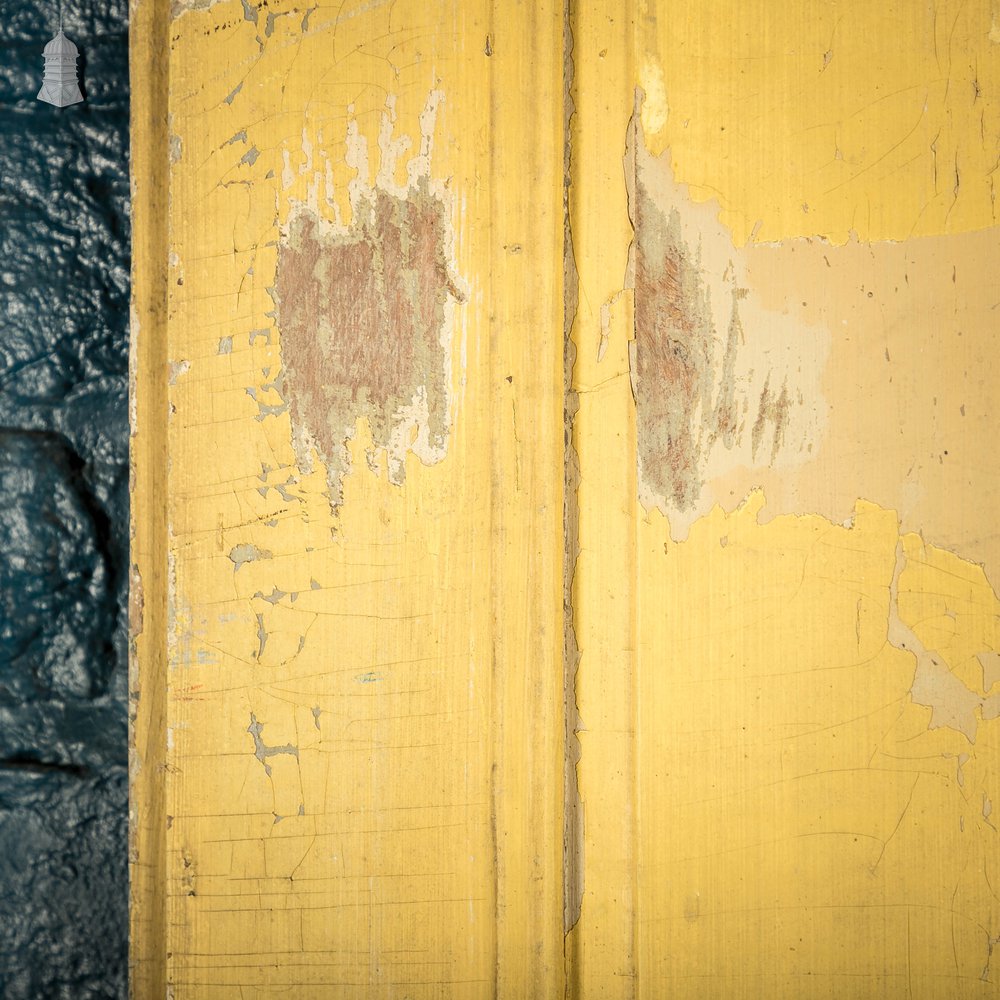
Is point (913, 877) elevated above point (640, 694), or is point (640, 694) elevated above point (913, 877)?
point (640, 694)

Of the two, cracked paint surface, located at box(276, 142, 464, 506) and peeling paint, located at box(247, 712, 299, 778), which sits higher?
cracked paint surface, located at box(276, 142, 464, 506)

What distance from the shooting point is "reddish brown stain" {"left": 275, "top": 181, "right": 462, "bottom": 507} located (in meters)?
0.62

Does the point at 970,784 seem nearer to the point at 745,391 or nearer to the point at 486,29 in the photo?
the point at 745,391

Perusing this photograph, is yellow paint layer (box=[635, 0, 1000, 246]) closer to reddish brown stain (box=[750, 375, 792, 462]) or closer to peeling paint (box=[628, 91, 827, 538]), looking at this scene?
peeling paint (box=[628, 91, 827, 538])

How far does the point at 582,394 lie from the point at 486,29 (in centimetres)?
34

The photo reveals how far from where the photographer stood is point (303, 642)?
2.03ft

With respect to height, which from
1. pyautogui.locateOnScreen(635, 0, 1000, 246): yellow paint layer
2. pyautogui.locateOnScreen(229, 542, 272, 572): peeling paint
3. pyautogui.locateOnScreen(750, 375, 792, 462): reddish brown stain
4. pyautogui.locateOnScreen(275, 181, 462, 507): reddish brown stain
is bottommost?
pyautogui.locateOnScreen(229, 542, 272, 572): peeling paint

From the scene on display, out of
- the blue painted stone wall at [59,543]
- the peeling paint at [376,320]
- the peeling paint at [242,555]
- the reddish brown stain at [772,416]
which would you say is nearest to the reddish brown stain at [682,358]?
the reddish brown stain at [772,416]

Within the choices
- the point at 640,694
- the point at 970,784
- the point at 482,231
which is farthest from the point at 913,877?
the point at 482,231

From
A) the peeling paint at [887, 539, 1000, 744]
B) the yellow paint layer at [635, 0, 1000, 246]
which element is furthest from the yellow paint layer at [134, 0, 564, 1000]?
the peeling paint at [887, 539, 1000, 744]

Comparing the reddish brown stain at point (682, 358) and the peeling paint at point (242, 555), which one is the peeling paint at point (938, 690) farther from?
the peeling paint at point (242, 555)

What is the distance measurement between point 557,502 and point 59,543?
47cm

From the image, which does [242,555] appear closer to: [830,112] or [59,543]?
[59,543]

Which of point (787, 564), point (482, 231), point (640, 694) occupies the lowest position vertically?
point (640, 694)
